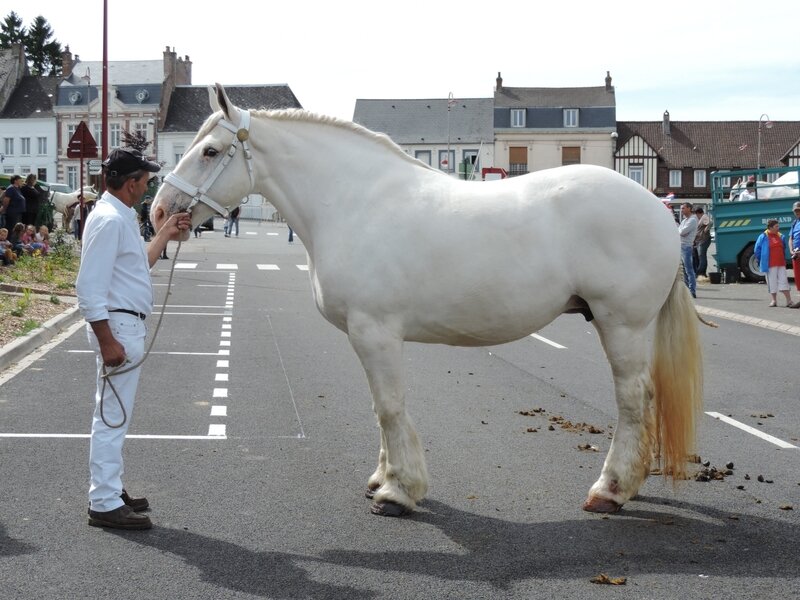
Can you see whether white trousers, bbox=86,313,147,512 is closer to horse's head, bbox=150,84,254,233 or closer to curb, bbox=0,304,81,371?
horse's head, bbox=150,84,254,233

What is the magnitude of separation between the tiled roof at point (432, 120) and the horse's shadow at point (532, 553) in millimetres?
94881

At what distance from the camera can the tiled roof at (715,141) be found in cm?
9575

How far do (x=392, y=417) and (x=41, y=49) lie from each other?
120234 millimetres

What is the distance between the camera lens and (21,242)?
24.5m

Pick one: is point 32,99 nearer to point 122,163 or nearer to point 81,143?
point 81,143

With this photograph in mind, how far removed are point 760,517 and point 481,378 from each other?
5.63m

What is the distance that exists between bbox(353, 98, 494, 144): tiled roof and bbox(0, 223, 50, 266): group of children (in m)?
75.0

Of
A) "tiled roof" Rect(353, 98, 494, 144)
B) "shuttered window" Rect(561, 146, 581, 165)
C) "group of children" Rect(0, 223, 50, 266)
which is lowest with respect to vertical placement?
"group of children" Rect(0, 223, 50, 266)

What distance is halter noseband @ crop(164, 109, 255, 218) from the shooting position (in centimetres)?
597

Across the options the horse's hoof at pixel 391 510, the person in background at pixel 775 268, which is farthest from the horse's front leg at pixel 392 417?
the person in background at pixel 775 268

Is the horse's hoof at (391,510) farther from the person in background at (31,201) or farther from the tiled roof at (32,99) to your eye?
the tiled roof at (32,99)

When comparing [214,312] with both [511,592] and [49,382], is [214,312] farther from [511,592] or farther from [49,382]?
[511,592]

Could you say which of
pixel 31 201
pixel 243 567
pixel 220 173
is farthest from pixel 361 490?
pixel 31 201

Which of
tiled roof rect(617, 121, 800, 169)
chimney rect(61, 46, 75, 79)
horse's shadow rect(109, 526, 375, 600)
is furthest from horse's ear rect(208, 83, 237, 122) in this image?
chimney rect(61, 46, 75, 79)
